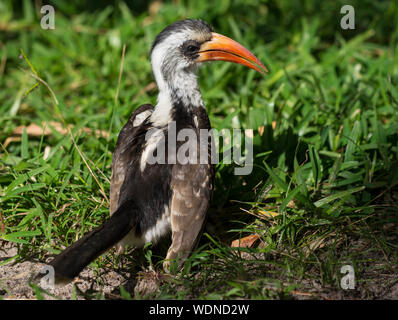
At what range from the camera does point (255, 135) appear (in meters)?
3.71

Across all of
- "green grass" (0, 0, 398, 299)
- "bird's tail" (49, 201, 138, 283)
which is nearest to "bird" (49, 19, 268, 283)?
"bird's tail" (49, 201, 138, 283)

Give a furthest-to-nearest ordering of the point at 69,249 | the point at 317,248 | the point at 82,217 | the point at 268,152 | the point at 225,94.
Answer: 1. the point at 225,94
2. the point at 268,152
3. the point at 82,217
4. the point at 317,248
5. the point at 69,249

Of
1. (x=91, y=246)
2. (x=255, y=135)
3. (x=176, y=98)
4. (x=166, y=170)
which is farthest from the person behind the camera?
(x=255, y=135)

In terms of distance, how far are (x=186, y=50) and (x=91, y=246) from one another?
1422 mm

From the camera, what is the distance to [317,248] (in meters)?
2.83

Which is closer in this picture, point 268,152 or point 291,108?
point 268,152

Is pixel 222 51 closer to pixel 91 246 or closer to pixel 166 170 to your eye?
pixel 166 170

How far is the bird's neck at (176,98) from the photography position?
3.10 meters

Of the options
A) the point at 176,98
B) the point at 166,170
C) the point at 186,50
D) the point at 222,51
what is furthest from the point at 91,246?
the point at 222,51

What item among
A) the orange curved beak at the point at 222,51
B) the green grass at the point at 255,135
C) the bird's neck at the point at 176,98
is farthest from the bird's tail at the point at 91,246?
the orange curved beak at the point at 222,51

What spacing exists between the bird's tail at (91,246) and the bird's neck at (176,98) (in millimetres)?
666
